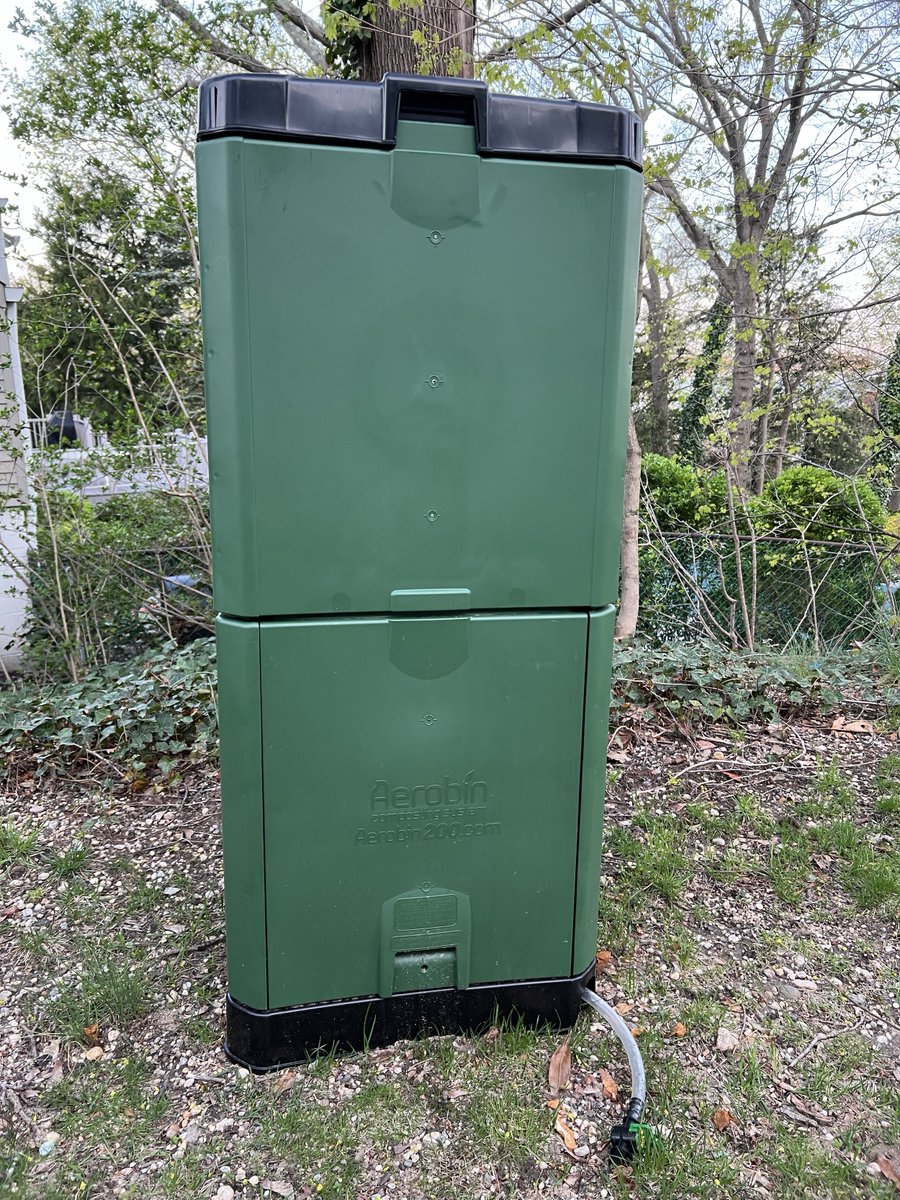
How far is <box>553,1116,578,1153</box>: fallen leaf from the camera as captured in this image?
5.02 feet

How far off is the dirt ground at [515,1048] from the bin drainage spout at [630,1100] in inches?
1.1

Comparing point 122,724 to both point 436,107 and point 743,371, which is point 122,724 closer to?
point 436,107

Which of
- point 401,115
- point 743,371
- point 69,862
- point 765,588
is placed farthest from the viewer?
point 743,371

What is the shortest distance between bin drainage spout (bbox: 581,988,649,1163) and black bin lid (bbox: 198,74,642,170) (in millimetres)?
1740

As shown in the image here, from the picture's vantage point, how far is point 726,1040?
179cm

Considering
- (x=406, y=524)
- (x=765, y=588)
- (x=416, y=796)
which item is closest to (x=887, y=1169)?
(x=416, y=796)

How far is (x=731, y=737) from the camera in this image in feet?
10.7

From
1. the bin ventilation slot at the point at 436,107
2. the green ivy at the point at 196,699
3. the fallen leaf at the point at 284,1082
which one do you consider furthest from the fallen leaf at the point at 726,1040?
the bin ventilation slot at the point at 436,107

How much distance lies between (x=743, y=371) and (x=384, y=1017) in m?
9.02

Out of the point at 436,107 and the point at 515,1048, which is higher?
the point at 436,107

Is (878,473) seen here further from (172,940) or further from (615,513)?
(172,940)

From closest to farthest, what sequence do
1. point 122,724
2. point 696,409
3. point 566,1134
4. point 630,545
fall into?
point 566,1134 → point 122,724 → point 630,545 → point 696,409

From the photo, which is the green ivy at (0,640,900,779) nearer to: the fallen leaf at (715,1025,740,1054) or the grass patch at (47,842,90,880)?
the grass patch at (47,842,90,880)

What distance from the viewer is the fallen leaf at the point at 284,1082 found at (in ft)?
5.38
